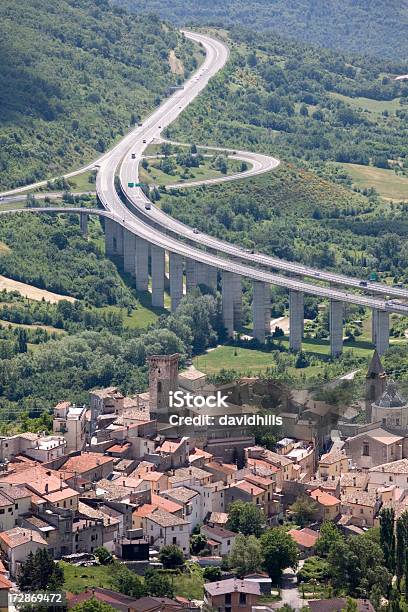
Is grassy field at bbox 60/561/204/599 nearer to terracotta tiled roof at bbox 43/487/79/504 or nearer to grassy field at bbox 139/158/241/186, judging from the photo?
terracotta tiled roof at bbox 43/487/79/504

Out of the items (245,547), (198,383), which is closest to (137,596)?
(245,547)

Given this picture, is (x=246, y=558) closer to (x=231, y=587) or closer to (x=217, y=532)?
(x=217, y=532)

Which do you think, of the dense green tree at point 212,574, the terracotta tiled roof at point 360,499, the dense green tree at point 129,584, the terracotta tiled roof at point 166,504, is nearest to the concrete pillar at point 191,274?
the terracotta tiled roof at point 360,499

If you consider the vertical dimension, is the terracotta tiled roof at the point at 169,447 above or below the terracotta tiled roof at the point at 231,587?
below

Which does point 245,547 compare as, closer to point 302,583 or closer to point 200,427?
point 302,583

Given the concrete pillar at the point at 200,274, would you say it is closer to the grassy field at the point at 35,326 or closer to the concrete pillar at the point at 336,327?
the concrete pillar at the point at 336,327

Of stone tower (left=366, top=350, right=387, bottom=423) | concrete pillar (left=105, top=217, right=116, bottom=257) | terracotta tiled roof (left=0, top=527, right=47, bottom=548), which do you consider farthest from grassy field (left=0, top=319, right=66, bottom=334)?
terracotta tiled roof (left=0, top=527, right=47, bottom=548)
